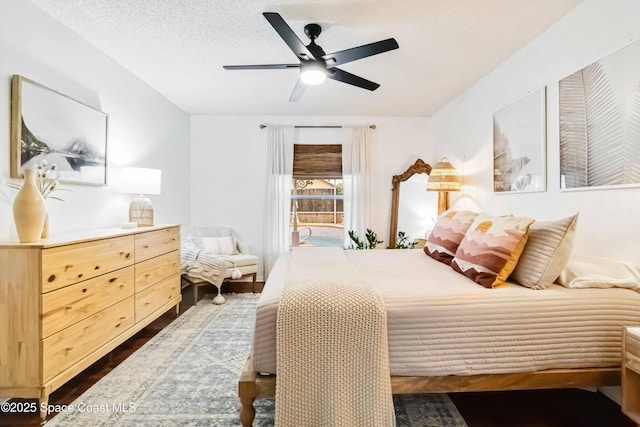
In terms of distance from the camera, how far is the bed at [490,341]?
1.42 meters

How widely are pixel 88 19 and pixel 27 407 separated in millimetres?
2459

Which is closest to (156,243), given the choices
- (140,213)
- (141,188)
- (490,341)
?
(140,213)

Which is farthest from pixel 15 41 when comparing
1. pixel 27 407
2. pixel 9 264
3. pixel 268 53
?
pixel 27 407

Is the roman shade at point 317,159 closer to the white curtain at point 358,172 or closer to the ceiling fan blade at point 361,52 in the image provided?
the white curtain at point 358,172

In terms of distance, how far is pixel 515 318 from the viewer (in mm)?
1464

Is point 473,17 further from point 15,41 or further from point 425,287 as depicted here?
point 15,41

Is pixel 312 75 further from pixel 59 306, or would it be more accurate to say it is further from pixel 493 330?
pixel 59 306

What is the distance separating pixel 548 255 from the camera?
1.66 m

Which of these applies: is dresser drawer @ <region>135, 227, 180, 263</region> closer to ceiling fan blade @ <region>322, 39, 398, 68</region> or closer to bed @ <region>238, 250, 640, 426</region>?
bed @ <region>238, 250, 640, 426</region>

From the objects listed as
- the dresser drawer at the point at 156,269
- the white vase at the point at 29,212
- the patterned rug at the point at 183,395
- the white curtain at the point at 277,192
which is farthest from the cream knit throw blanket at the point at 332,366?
the white curtain at the point at 277,192

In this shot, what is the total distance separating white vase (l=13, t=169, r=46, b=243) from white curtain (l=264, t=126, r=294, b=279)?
2.87 m

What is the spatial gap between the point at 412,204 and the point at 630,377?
3202 millimetres

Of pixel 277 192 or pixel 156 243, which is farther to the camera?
pixel 277 192

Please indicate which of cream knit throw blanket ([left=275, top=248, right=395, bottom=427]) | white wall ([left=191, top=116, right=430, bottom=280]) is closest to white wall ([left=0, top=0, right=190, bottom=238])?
white wall ([left=191, top=116, right=430, bottom=280])
